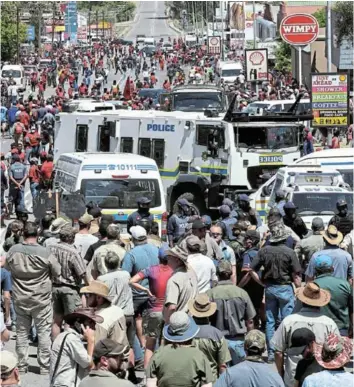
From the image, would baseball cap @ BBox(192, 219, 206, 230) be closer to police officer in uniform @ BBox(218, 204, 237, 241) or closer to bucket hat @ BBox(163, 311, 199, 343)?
police officer in uniform @ BBox(218, 204, 237, 241)

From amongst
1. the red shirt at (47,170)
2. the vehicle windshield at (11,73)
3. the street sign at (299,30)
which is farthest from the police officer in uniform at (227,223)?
the vehicle windshield at (11,73)

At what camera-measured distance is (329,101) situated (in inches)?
1244

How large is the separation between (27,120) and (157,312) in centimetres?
2987

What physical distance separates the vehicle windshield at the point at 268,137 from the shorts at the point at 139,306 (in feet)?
46.4

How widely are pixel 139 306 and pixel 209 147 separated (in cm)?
1432

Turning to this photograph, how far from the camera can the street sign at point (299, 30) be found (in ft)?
132

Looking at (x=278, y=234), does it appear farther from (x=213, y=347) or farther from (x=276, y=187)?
(x=276, y=187)

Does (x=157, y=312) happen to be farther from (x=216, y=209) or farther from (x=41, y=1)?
(x=41, y=1)

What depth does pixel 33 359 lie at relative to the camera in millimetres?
14367

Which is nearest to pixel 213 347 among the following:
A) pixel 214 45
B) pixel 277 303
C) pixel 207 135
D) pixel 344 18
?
pixel 277 303

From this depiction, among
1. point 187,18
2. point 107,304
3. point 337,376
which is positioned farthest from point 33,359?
point 187,18

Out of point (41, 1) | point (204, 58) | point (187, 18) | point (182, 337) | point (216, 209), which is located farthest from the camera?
point (187, 18)

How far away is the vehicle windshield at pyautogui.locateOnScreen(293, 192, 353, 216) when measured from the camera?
2017 centimetres

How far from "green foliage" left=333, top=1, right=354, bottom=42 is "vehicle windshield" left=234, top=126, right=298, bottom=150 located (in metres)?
25.5
